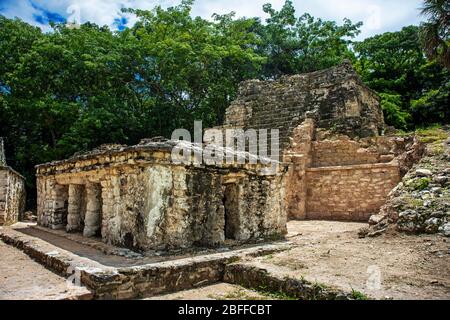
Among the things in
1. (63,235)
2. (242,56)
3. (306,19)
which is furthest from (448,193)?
(306,19)

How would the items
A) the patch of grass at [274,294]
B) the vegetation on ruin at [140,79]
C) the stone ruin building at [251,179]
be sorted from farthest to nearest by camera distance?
the vegetation on ruin at [140,79] < the stone ruin building at [251,179] < the patch of grass at [274,294]

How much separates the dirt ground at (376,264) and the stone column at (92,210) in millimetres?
4042

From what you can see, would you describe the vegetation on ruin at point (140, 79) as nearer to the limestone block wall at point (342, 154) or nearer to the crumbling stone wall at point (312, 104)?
the crumbling stone wall at point (312, 104)

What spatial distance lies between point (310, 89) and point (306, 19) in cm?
1043

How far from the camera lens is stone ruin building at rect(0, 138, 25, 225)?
1102 cm

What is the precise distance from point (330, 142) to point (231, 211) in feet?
21.7

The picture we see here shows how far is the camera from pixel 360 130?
12.8m

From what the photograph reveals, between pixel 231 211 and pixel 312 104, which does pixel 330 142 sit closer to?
pixel 312 104

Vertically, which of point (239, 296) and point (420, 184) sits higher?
point (420, 184)

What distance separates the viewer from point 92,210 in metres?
7.89

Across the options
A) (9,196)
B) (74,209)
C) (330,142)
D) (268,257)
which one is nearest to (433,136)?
(330,142)

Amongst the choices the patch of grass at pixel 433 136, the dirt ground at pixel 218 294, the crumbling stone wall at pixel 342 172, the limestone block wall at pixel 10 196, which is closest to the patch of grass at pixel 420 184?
the crumbling stone wall at pixel 342 172

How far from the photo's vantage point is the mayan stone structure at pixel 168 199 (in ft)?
19.3

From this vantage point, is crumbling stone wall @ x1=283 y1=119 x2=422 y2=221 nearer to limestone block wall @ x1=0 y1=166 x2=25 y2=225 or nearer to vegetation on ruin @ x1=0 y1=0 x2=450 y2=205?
vegetation on ruin @ x1=0 y1=0 x2=450 y2=205
